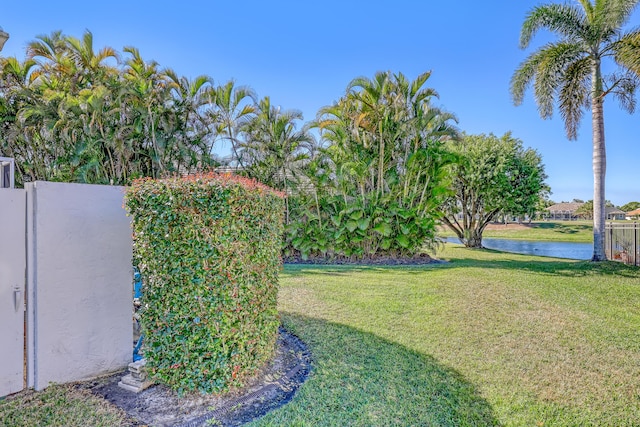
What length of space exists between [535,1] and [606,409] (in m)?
11.9

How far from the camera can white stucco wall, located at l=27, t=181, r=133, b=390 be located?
2.91 meters

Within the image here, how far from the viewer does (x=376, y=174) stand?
1118 centimetres

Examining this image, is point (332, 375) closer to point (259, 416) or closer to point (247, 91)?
point (259, 416)

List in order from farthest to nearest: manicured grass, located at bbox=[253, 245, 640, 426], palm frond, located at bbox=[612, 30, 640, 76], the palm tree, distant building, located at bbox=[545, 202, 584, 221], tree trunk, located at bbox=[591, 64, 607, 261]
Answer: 1. distant building, located at bbox=[545, 202, 584, 221]
2. tree trunk, located at bbox=[591, 64, 607, 261]
3. the palm tree
4. palm frond, located at bbox=[612, 30, 640, 76]
5. manicured grass, located at bbox=[253, 245, 640, 426]

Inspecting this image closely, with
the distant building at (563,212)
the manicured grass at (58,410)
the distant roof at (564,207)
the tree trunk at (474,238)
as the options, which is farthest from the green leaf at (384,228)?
the distant roof at (564,207)

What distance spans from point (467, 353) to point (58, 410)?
3.86m

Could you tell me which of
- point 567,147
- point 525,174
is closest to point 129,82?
point 567,147

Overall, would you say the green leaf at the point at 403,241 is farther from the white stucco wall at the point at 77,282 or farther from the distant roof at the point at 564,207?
the distant roof at the point at 564,207

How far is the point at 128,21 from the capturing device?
774 cm

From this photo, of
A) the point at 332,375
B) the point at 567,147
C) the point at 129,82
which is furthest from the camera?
the point at 567,147

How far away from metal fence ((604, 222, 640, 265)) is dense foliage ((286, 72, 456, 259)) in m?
5.07

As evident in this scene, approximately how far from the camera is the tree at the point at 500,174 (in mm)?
15984

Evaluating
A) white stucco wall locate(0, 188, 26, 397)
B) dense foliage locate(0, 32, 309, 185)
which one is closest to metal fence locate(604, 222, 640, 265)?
dense foliage locate(0, 32, 309, 185)

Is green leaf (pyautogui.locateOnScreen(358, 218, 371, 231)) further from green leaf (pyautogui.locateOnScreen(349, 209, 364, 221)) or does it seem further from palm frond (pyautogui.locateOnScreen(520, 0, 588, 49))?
palm frond (pyautogui.locateOnScreen(520, 0, 588, 49))
